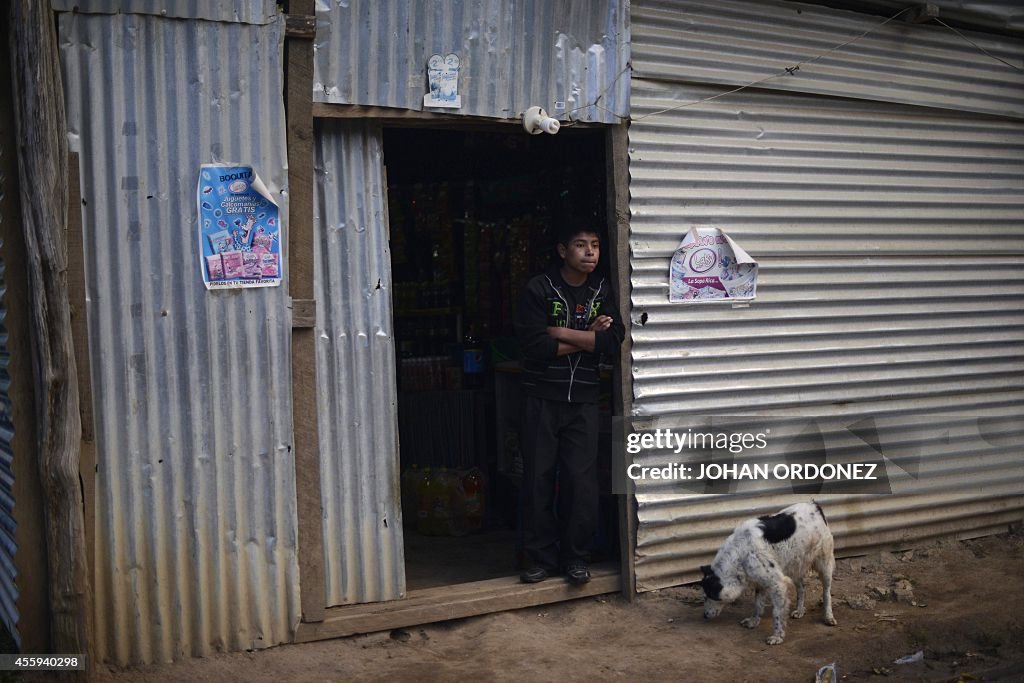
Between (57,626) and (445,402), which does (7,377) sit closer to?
(57,626)

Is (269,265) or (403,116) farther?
(403,116)

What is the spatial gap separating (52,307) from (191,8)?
152cm

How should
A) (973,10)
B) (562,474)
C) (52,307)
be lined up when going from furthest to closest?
(973,10)
(562,474)
(52,307)

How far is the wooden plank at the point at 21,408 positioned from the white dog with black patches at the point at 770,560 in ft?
11.0

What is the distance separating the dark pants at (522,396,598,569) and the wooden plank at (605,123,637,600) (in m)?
0.20

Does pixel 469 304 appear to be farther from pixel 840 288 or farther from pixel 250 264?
pixel 250 264

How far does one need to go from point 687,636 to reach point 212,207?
344 centimetres

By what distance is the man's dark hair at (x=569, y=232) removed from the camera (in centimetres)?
598

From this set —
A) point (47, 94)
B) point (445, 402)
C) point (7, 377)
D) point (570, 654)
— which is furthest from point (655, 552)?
point (47, 94)

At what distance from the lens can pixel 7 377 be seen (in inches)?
189

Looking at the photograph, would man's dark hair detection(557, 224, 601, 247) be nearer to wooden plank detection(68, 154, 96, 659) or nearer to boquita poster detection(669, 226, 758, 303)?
boquita poster detection(669, 226, 758, 303)

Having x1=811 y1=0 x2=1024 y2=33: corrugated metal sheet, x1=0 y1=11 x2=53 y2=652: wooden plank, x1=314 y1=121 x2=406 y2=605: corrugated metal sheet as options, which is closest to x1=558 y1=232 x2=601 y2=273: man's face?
x1=314 y1=121 x2=406 y2=605: corrugated metal sheet

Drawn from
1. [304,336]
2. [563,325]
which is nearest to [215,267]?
[304,336]

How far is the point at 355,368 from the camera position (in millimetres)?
5410
